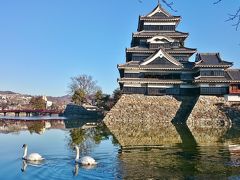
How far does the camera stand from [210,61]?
40.5 metres

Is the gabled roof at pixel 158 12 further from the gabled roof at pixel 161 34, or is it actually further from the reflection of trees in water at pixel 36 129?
the reflection of trees in water at pixel 36 129

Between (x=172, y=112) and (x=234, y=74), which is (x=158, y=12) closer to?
(x=234, y=74)

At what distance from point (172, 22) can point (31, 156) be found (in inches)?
1333

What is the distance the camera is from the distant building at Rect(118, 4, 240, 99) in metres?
39.8

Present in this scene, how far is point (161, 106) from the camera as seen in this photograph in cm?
3988

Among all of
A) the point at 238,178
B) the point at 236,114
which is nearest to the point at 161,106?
the point at 236,114

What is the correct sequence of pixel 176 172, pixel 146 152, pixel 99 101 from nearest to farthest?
pixel 176 172 < pixel 146 152 < pixel 99 101

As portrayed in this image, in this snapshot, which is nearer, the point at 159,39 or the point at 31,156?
the point at 31,156

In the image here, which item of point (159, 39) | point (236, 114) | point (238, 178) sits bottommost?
point (238, 178)

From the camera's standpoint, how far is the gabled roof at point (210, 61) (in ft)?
130

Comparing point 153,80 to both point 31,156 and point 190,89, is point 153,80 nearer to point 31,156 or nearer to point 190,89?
point 190,89

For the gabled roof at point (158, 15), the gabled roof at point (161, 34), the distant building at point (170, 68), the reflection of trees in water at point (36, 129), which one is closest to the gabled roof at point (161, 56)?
the distant building at point (170, 68)

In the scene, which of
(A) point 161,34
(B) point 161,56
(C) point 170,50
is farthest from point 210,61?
(A) point 161,34

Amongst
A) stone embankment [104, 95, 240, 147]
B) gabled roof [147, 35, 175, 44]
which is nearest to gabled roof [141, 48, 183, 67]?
gabled roof [147, 35, 175, 44]
